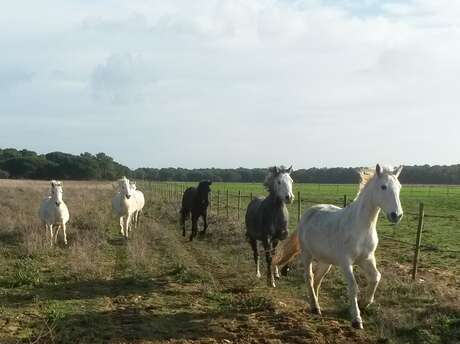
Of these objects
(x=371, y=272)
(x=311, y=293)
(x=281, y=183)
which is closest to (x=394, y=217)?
(x=371, y=272)

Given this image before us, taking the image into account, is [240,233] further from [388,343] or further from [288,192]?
[388,343]

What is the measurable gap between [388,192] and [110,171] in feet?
272

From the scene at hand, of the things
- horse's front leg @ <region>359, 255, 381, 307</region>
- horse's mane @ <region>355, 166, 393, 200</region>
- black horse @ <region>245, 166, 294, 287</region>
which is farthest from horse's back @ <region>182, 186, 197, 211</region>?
horse's front leg @ <region>359, 255, 381, 307</region>

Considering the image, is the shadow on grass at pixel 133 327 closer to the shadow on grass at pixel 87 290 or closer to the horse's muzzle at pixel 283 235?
the shadow on grass at pixel 87 290

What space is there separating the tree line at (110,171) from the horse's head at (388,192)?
48372 millimetres

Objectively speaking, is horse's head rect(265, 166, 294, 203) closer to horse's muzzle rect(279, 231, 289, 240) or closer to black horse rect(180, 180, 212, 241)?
horse's muzzle rect(279, 231, 289, 240)

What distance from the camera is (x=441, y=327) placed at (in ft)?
21.7

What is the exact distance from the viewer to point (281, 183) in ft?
31.9

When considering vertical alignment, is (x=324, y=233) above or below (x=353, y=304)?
above

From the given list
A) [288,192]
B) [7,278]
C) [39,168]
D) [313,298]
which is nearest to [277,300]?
[313,298]

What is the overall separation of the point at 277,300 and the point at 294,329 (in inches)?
68.1

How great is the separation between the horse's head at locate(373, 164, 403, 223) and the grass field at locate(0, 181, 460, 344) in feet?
5.03

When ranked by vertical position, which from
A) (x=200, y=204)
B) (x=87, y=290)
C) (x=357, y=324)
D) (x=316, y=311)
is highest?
(x=200, y=204)

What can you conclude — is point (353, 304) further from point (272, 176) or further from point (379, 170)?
point (272, 176)
